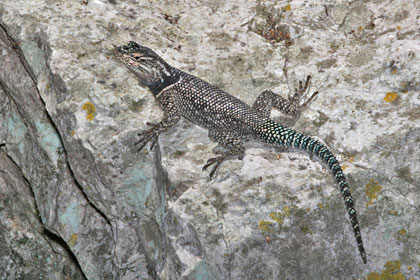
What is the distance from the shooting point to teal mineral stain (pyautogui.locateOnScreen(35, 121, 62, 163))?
305 inches

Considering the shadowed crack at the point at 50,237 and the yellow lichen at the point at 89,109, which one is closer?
the yellow lichen at the point at 89,109

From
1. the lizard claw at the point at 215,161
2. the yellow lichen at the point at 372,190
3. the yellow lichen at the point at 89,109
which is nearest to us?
the yellow lichen at the point at 372,190

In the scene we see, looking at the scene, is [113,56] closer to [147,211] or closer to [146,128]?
[146,128]

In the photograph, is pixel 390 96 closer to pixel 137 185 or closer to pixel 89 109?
pixel 137 185

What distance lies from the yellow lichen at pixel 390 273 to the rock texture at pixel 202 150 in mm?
18

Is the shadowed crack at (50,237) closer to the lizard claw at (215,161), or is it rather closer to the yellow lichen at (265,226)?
the lizard claw at (215,161)

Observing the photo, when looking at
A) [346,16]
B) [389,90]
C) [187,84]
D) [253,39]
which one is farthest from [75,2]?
[389,90]

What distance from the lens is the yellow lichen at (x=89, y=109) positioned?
682 cm

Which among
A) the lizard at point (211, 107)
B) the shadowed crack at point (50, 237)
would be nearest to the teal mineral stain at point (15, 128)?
the shadowed crack at point (50, 237)

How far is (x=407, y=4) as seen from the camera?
305 inches

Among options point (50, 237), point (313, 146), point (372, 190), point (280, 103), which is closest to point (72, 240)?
point (50, 237)

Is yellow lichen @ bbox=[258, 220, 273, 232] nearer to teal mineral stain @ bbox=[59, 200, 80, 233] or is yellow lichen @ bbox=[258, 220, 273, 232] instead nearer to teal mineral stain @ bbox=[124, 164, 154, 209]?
teal mineral stain @ bbox=[124, 164, 154, 209]

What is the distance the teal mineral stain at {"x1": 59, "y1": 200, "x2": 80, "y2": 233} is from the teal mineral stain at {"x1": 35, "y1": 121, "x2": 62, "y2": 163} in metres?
0.93

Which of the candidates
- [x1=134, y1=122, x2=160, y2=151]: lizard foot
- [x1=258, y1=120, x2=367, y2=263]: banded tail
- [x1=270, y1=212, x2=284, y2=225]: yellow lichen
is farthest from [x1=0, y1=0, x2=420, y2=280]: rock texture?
[x1=258, y1=120, x2=367, y2=263]: banded tail
